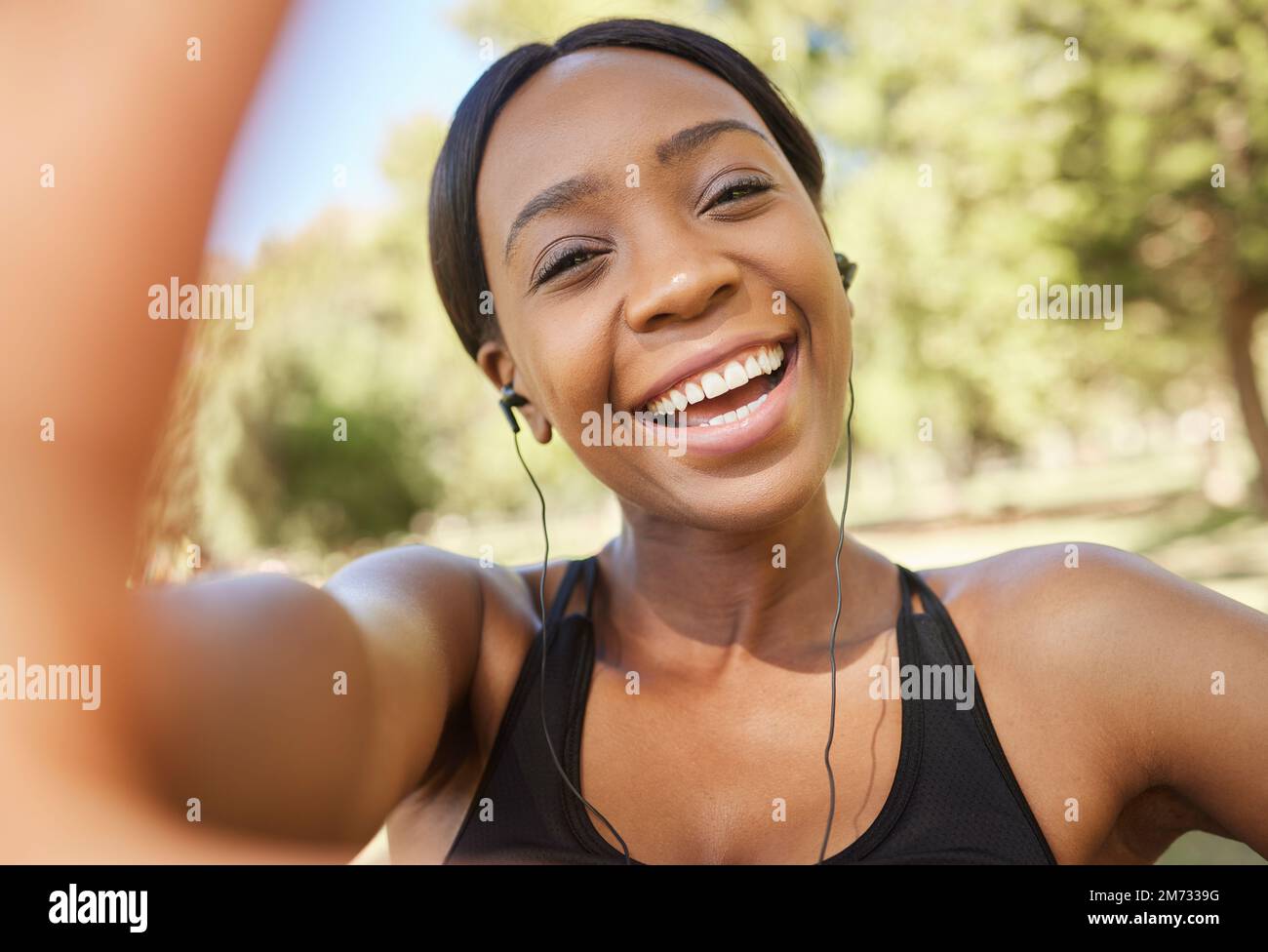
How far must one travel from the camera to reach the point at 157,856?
998mm

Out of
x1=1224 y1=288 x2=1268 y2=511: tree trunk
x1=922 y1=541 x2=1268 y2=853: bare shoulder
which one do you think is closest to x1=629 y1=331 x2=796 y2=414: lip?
x1=922 y1=541 x2=1268 y2=853: bare shoulder

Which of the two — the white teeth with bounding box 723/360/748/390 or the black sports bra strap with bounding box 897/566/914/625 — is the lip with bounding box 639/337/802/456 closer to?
the white teeth with bounding box 723/360/748/390

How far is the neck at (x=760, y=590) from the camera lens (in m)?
1.87

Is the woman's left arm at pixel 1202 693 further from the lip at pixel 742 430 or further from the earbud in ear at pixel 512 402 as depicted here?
the earbud in ear at pixel 512 402

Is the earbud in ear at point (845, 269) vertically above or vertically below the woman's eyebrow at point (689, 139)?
below

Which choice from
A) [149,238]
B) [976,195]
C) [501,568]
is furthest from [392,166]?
[149,238]

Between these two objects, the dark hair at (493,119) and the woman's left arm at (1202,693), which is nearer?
the woman's left arm at (1202,693)

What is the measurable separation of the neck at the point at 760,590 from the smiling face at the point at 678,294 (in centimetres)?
19

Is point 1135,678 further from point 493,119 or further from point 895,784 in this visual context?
point 493,119

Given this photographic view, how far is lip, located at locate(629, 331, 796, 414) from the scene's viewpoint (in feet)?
5.37

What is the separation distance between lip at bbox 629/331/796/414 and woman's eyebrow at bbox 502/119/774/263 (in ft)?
1.02

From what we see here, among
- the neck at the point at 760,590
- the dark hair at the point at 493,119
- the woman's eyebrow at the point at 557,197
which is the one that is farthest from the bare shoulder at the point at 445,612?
the woman's eyebrow at the point at 557,197

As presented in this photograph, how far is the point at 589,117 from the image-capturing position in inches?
66.9

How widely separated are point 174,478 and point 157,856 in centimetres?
43
